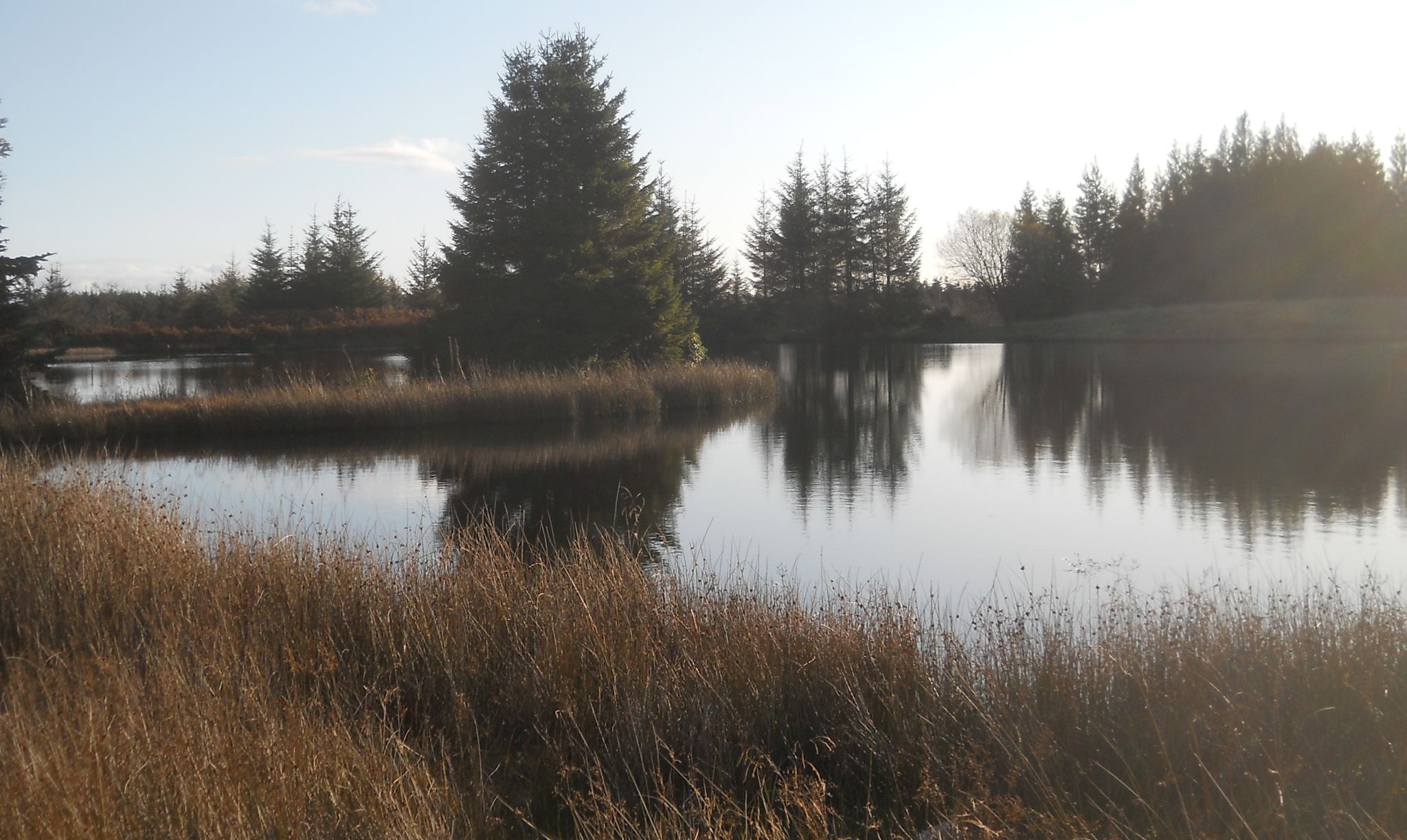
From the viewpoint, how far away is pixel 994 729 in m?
4.48

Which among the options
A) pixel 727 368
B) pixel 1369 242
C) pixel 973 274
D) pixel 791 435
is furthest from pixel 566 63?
pixel 973 274

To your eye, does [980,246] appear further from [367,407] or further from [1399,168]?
[367,407]

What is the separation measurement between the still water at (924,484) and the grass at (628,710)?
2.11m

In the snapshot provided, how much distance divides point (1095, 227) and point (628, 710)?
67834 mm

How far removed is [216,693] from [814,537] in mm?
7898

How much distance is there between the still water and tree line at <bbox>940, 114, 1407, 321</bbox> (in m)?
28.6

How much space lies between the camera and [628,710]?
496cm

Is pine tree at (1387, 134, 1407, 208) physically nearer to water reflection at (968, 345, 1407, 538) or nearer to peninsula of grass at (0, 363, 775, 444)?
water reflection at (968, 345, 1407, 538)

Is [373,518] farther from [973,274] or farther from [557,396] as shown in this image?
[973,274]

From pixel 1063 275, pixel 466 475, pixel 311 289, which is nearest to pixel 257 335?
pixel 311 289

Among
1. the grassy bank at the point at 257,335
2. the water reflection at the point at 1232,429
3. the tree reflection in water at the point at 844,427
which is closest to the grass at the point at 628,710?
the water reflection at the point at 1232,429

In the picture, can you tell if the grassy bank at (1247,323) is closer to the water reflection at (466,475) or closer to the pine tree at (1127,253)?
the pine tree at (1127,253)

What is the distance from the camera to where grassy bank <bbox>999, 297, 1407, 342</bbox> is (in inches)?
1928

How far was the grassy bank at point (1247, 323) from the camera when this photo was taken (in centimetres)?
4897
